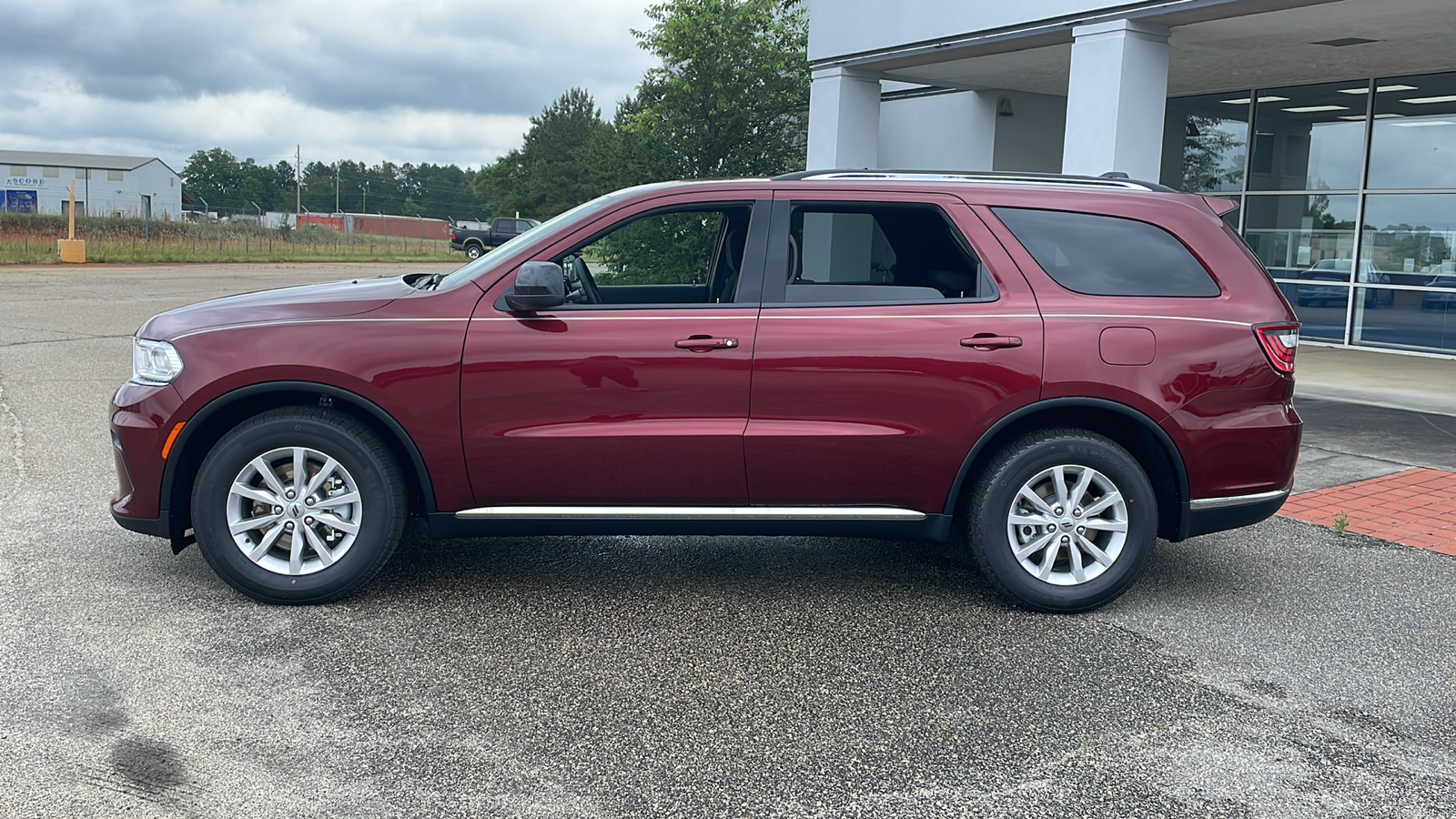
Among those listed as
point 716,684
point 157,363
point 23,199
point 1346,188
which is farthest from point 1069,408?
point 23,199

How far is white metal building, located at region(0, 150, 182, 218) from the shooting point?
93.4m

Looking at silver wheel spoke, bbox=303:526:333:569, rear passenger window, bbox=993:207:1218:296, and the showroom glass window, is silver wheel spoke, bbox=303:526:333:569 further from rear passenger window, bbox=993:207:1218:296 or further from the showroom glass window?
the showroom glass window

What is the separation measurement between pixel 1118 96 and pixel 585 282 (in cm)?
801

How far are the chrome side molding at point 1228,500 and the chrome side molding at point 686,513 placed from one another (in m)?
1.17

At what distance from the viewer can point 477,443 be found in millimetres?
4691

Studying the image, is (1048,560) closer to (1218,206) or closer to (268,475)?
(1218,206)

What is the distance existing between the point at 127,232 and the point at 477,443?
4633 cm

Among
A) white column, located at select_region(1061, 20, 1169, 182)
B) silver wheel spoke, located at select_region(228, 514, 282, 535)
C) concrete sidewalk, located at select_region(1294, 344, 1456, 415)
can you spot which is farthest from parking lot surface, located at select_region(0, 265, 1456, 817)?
white column, located at select_region(1061, 20, 1169, 182)

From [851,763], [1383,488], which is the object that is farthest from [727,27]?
[851,763]

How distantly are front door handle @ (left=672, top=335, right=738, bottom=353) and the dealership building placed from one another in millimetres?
7938

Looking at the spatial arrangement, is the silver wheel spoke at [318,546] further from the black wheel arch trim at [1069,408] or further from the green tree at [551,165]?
the green tree at [551,165]

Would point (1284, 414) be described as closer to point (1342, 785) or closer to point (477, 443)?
point (1342, 785)

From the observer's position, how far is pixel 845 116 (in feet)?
51.1

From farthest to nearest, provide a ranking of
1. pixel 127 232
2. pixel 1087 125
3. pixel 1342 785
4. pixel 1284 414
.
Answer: pixel 127 232 → pixel 1087 125 → pixel 1284 414 → pixel 1342 785
